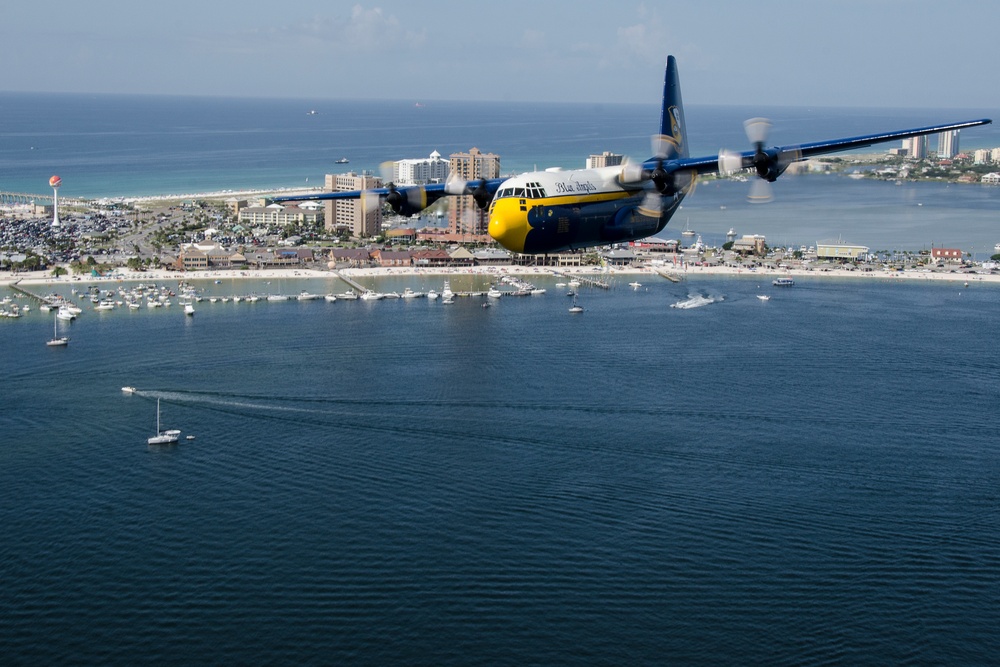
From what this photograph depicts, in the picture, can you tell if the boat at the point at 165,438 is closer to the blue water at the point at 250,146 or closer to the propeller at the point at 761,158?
the propeller at the point at 761,158

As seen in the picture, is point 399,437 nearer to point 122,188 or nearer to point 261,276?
point 261,276

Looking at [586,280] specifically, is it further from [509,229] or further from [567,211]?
[509,229]

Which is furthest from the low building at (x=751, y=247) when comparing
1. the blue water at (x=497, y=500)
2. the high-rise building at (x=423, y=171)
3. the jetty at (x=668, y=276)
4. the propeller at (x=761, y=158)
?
the propeller at (x=761, y=158)

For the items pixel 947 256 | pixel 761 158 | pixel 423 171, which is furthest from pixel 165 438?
pixel 423 171

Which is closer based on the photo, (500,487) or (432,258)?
(500,487)

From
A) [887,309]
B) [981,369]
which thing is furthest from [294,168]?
[981,369]

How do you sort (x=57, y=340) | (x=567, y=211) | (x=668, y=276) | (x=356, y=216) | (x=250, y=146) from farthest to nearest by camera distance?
(x=250, y=146), (x=356, y=216), (x=668, y=276), (x=57, y=340), (x=567, y=211)
